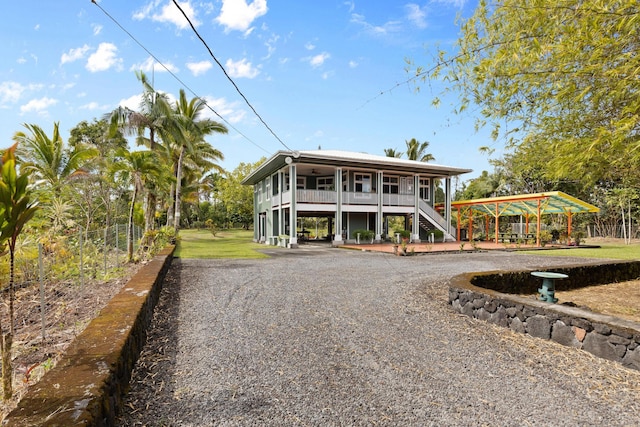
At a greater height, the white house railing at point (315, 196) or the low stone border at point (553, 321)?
the white house railing at point (315, 196)

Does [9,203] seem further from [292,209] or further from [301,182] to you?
[301,182]

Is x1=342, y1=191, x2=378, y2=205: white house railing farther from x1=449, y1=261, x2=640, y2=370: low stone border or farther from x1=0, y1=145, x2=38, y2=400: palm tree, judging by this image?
x1=0, y1=145, x2=38, y2=400: palm tree

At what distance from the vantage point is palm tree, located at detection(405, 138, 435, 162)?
39656 millimetres

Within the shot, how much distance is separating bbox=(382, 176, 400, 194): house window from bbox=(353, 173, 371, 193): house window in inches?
49.0

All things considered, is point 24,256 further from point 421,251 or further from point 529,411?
point 421,251

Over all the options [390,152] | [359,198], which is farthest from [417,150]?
[359,198]

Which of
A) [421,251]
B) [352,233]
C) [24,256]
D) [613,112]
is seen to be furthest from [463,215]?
[24,256]

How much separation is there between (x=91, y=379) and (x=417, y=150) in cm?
4081

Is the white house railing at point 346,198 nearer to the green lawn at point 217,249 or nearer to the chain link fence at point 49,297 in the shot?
the green lawn at point 217,249

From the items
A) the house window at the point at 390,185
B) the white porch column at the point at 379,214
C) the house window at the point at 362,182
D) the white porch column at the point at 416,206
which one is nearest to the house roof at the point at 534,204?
the white porch column at the point at 416,206

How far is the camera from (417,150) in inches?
1574

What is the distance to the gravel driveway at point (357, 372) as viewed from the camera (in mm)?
2617

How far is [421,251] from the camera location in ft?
50.5

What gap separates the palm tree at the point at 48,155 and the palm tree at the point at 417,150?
33760mm
